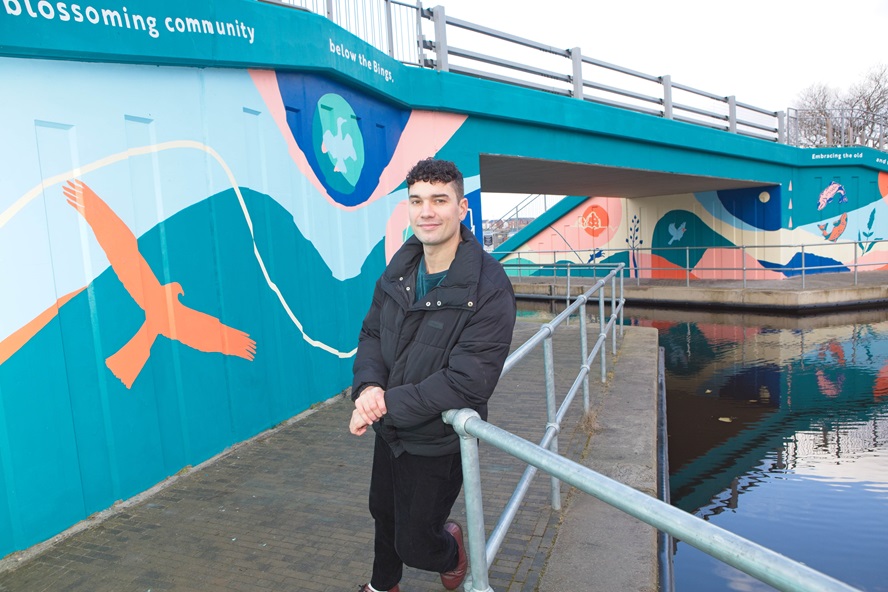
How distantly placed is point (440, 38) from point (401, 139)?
1755 millimetres

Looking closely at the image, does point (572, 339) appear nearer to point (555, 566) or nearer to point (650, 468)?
point (650, 468)

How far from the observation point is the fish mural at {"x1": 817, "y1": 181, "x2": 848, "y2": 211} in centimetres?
1800

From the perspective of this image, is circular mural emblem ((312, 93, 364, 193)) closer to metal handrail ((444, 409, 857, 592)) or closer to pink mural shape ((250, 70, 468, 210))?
pink mural shape ((250, 70, 468, 210))

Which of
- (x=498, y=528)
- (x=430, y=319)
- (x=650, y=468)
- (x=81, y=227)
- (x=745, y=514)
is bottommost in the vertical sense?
(x=745, y=514)

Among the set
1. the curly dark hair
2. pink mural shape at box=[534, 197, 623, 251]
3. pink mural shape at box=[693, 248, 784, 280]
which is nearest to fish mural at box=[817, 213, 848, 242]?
pink mural shape at box=[693, 248, 784, 280]

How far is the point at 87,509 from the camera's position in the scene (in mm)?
3455

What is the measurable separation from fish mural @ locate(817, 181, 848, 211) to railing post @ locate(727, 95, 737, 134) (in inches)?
185

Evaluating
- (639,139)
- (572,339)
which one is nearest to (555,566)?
(572,339)

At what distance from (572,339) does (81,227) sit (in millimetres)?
7019

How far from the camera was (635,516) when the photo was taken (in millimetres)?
1260

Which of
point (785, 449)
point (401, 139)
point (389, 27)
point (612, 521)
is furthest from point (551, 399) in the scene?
point (389, 27)

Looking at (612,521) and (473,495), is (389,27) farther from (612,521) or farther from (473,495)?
(473,495)

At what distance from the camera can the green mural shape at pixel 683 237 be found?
19375 millimetres

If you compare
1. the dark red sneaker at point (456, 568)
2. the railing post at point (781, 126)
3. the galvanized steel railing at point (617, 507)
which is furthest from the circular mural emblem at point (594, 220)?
the dark red sneaker at point (456, 568)
